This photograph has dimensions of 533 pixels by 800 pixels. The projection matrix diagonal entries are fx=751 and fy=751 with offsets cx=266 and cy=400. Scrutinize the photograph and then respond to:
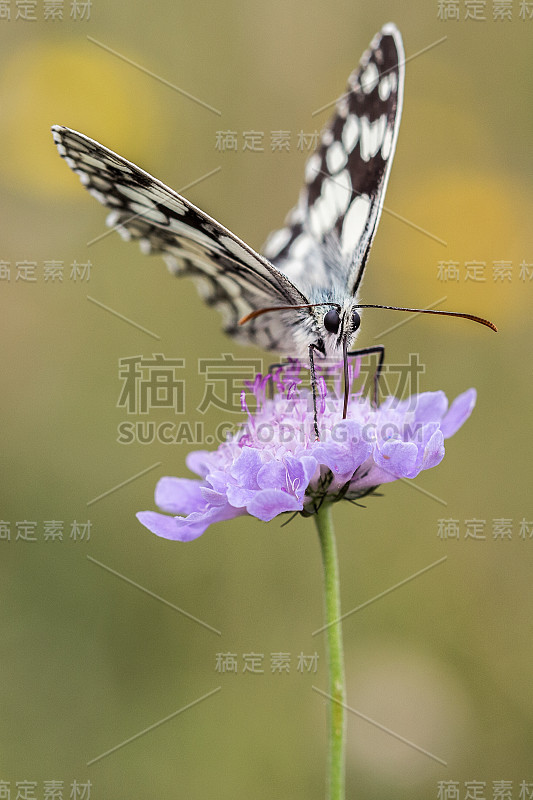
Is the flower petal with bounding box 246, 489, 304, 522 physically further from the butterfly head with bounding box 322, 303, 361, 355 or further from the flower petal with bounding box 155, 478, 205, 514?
the butterfly head with bounding box 322, 303, 361, 355

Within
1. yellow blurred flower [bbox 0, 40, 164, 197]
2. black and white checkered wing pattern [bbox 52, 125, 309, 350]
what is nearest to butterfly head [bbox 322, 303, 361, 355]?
black and white checkered wing pattern [bbox 52, 125, 309, 350]

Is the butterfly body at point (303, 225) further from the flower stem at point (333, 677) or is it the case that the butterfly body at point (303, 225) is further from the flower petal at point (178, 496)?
the flower stem at point (333, 677)

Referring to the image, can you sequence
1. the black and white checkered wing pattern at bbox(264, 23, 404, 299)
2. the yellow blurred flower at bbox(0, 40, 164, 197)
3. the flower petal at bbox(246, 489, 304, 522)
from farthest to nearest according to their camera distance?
the yellow blurred flower at bbox(0, 40, 164, 197), the black and white checkered wing pattern at bbox(264, 23, 404, 299), the flower petal at bbox(246, 489, 304, 522)

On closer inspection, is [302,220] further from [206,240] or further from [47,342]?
[47,342]

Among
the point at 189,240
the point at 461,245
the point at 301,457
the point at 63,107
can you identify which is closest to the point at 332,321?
the point at 301,457

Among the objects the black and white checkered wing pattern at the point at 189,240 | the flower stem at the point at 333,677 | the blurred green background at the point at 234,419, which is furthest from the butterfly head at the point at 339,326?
the blurred green background at the point at 234,419

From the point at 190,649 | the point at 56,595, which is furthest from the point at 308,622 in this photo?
the point at 56,595

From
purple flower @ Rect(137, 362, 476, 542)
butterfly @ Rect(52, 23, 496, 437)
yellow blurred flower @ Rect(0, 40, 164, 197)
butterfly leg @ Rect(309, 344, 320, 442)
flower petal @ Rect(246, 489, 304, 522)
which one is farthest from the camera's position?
yellow blurred flower @ Rect(0, 40, 164, 197)
